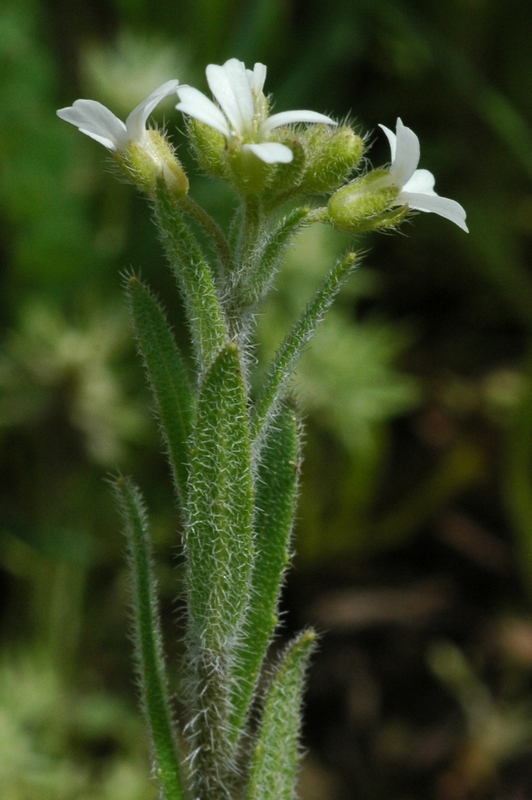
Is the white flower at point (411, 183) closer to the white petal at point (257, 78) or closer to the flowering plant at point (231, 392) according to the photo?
the flowering plant at point (231, 392)

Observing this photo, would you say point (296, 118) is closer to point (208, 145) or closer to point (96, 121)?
point (208, 145)

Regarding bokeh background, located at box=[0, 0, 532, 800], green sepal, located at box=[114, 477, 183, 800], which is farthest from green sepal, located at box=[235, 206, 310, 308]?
bokeh background, located at box=[0, 0, 532, 800]

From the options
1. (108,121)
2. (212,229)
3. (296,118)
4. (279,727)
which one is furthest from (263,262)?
(279,727)

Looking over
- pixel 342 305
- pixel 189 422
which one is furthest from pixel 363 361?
pixel 189 422

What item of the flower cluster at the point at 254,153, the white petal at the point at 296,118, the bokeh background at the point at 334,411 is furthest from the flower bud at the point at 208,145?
the bokeh background at the point at 334,411

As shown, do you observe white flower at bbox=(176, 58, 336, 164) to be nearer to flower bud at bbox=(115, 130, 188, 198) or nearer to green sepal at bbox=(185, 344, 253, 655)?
flower bud at bbox=(115, 130, 188, 198)

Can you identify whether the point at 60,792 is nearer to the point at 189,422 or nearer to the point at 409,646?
the point at 409,646

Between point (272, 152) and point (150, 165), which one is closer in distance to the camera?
point (272, 152)
